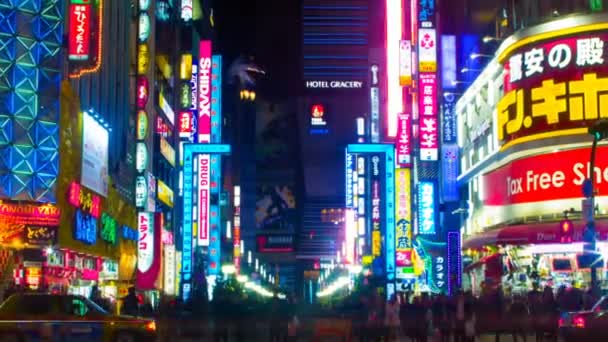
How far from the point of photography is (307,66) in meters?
173

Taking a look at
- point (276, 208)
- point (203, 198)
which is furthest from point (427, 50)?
point (276, 208)

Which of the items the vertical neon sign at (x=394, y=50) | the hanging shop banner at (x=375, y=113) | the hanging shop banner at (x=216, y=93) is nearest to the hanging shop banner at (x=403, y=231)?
the vertical neon sign at (x=394, y=50)

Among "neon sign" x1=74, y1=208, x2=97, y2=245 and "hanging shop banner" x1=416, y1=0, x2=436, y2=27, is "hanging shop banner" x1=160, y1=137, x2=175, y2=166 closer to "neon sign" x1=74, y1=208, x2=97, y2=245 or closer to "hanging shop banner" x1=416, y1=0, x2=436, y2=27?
"hanging shop banner" x1=416, y1=0, x2=436, y2=27

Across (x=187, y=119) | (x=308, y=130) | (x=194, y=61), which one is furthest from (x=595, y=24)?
(x=308, y=130)

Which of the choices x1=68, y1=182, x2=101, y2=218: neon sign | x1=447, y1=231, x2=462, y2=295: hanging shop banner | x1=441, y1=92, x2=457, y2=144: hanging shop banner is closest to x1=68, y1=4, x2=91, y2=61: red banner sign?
x1=68, y1=182, x2=101, y2=218: neon sign

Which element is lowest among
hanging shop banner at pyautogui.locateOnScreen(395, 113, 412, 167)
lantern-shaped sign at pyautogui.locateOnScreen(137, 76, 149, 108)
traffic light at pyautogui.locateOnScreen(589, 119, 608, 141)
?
traffic light at pyautogui.locateOnScreen(589, 119, 608, 141)

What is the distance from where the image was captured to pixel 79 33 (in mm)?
35156

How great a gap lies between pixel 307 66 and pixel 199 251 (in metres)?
110

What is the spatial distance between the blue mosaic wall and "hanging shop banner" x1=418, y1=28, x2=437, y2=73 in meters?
18.7

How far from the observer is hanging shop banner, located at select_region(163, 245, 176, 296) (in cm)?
5266

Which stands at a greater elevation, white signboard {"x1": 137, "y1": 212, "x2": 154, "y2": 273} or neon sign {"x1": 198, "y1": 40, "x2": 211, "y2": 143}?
neon sign {"x1": 198, "y1": 40, "x2": 211, "y2": 143}

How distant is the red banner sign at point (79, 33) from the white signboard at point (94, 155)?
203 inches

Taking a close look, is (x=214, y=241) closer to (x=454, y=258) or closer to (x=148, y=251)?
(x=148, y=251)

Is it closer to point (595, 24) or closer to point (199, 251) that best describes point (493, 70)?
point (595, 24)
